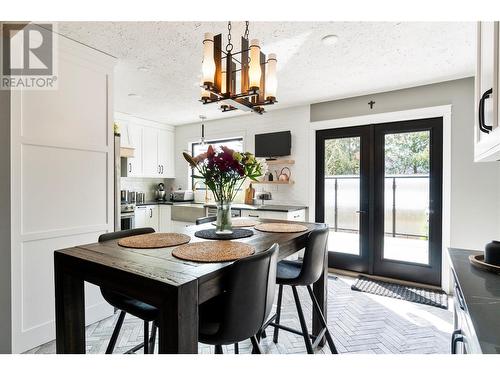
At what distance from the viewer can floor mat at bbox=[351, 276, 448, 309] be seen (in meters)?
2.87

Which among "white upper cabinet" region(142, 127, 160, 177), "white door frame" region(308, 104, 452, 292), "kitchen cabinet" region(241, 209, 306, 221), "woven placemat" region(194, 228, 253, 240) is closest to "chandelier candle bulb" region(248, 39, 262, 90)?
"woven placemat" region(194, 228, 253, 240)

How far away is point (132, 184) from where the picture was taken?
5180 millimetres

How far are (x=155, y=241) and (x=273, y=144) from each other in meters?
3.15

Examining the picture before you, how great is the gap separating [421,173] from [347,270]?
165 centimetres

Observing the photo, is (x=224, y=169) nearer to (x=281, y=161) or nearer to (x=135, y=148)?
(x=281, y=161)

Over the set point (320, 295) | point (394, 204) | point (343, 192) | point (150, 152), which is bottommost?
→ point (320, 295)

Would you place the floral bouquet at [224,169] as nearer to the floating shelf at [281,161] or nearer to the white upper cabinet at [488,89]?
the white upper cabinet at [488,89]

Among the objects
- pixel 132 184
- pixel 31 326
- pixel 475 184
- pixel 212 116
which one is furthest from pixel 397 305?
pixel 132 184

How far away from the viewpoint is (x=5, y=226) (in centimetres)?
193

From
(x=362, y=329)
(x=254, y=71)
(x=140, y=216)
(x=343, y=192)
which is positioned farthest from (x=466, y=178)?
(x=140, y=216)

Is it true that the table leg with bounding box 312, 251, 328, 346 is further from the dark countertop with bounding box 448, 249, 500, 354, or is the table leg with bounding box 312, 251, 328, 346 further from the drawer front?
the drawer front

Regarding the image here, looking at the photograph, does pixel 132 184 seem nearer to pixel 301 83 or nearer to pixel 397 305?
pixel 301 83

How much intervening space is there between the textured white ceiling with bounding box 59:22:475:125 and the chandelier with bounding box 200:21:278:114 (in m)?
0.50

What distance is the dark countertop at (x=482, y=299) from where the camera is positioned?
2.56ft
